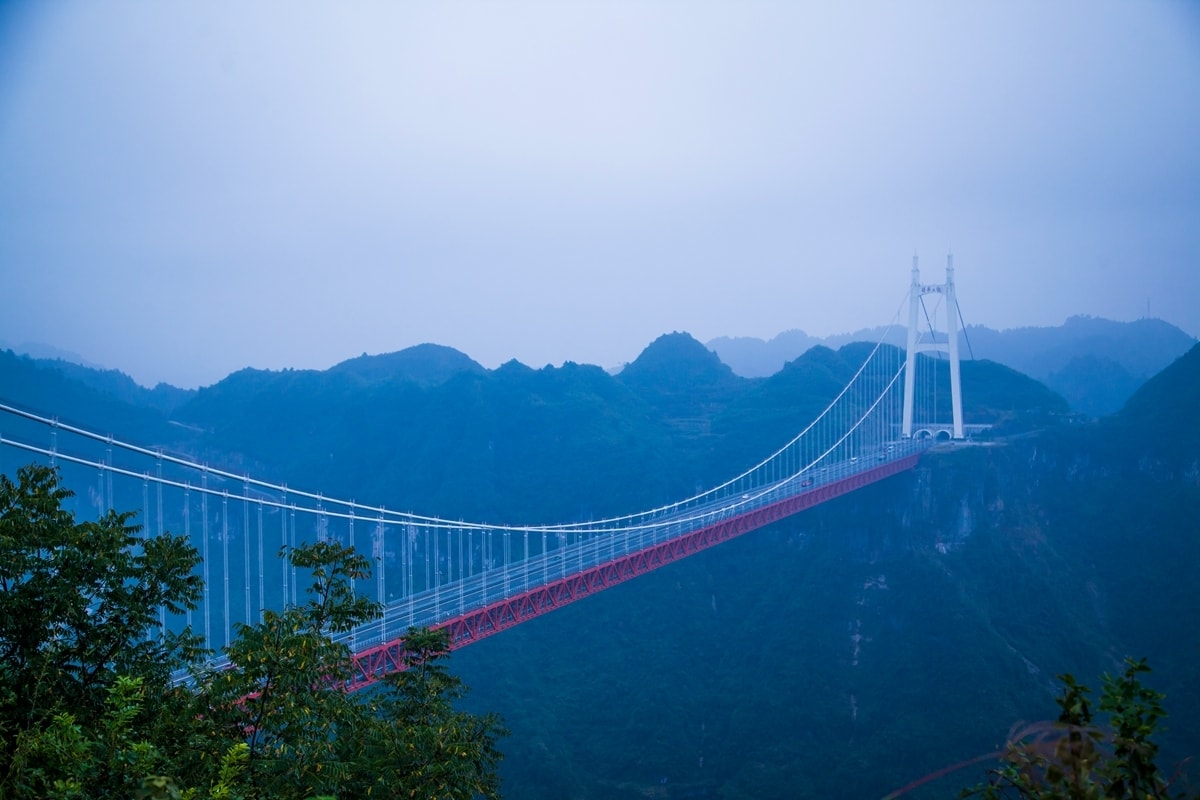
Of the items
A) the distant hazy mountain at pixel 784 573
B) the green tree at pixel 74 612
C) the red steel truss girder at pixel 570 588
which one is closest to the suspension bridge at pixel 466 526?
the red steel truss girder at pixel 570 588

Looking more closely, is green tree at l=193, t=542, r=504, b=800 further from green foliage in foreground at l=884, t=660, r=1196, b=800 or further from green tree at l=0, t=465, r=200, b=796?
green foliage in foreground at l=884, t=660, r=1196, b=800

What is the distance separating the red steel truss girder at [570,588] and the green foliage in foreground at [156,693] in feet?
8.94

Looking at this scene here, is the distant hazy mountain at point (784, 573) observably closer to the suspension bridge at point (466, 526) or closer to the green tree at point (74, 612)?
the suspension bridge at point (466, 526)

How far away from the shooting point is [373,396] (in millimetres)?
50500

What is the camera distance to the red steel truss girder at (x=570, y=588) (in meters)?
13.0

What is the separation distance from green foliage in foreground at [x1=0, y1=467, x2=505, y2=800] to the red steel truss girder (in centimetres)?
272

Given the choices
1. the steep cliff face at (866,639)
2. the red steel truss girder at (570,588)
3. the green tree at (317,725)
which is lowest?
the steep cliff face at (866,639)

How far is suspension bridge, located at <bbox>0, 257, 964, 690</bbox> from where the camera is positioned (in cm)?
1675

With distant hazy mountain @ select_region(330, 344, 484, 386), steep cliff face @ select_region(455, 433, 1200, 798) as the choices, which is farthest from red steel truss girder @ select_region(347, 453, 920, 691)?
distant hazy mountain @ select_region(330, 344, 484, 386)

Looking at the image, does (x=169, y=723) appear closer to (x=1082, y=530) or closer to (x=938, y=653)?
(x=938, y=653)

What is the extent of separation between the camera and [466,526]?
20.1 metres

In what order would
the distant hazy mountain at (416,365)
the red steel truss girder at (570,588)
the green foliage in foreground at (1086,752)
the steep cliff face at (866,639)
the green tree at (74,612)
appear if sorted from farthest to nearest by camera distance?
the distant hazy mountain at (416,365), the steep cliff face at (866,639), the red steel truss girder at (570,588), the green tree at (74,612), the green foliage in foreground at (1086,752)

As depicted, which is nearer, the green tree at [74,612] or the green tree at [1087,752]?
the green tree at [1087,752]

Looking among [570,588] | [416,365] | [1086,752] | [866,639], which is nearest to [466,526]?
[570,588]
